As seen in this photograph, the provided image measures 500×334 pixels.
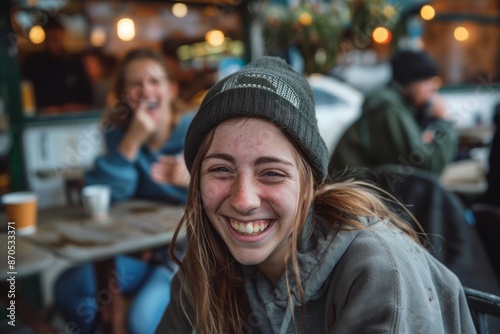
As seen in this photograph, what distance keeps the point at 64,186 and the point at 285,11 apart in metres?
2.26

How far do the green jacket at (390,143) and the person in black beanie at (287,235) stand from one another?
1778mm

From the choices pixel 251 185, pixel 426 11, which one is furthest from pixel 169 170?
pixel 426 11

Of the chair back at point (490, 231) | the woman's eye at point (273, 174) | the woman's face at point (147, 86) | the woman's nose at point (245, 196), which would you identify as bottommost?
the chair back at point (490, 231)

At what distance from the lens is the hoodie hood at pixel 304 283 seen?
113cm

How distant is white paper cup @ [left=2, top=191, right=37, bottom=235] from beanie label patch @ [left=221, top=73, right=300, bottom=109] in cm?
140

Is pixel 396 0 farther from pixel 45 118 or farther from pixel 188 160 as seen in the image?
pixel 188 160

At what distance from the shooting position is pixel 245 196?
43.3 inches

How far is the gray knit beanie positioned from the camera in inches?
43.1

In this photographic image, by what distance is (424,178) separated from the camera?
2.17 metres

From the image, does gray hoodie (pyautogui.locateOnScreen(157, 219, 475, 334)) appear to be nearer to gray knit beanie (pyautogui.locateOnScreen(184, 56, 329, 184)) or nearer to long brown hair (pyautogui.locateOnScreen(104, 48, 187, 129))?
gray knit beanie (pyautogui.locateOnScreen(184, 56, 329, 184))

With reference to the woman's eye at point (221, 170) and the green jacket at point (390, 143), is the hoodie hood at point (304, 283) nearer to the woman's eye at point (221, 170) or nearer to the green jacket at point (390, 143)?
the woman's eye at point (221, 170)

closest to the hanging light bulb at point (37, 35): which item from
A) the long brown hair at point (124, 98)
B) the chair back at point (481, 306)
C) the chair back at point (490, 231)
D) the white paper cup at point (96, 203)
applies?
the long brown hair at point (124, 98)

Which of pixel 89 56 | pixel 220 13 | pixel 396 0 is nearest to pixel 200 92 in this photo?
pixel 220 13

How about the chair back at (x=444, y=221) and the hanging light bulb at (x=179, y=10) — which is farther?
the hanging light bulb at (x=179, y=10)
